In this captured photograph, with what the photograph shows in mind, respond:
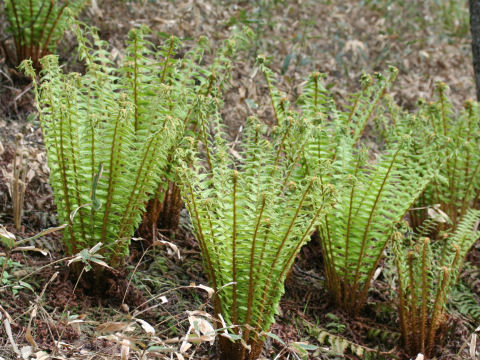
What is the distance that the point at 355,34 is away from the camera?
595 centimetres

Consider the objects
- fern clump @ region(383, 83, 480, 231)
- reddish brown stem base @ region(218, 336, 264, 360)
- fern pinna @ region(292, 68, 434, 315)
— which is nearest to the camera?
reddish brown stem base @ region(218, 336, 264, 360)

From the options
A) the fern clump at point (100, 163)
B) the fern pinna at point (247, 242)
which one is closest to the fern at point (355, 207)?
the fern pinna at point (247, 242)

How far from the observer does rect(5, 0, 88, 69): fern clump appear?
11.4 feet

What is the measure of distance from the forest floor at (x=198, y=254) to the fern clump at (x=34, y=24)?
25cm

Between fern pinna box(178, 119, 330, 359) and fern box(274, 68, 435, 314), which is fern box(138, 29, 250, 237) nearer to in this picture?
fern box(274, 68, 435, 314)

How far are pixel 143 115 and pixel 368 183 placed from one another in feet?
3.95

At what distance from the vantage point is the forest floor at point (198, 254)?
6.84 ft

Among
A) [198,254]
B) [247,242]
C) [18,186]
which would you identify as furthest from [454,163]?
[18,186]

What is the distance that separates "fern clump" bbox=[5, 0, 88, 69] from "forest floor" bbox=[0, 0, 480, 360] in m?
0.25

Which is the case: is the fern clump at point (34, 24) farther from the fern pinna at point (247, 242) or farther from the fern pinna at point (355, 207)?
the fern pinna at point (247, 242)

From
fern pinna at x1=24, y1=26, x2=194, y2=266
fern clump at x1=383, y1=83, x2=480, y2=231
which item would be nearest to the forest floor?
fern pinna at x1=24, y1=26, x2=194, y2=266

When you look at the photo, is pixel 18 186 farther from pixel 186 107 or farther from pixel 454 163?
pixel 454 163

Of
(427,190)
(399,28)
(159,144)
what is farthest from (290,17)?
(159,144)

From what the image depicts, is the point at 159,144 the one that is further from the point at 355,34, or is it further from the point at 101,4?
the point at 355,34
